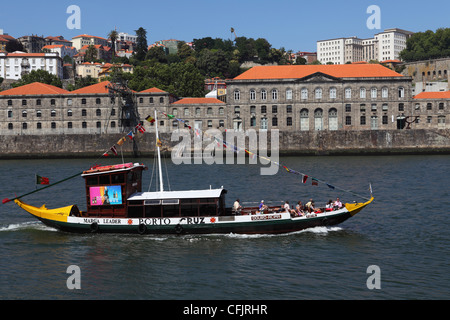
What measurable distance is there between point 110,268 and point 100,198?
20.5ft

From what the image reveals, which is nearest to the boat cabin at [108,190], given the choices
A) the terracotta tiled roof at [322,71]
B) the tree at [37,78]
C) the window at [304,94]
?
the terracotta tiled roof at [322,71]

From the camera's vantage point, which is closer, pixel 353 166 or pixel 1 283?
pixel 1 283

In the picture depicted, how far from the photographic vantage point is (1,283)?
805 inches

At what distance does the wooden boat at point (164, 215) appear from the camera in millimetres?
26953

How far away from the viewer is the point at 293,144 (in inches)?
2938

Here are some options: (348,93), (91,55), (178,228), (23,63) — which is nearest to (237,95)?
(348,93)

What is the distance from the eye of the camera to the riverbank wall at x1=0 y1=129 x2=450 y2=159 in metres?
73.3

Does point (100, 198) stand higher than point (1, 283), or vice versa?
point (100, 198)

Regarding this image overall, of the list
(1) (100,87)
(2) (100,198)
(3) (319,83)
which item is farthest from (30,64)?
Answer: (2) (100,198)

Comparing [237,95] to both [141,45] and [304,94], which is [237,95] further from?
[141,45]

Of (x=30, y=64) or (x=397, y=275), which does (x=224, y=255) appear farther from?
(x=30, y=64)

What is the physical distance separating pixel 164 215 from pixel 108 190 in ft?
10.8

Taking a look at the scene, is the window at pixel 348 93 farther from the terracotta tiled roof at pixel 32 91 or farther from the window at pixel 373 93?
the terracotta tiled roof at pixel 32 91

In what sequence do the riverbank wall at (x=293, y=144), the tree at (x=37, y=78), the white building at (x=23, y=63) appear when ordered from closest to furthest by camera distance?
the riverbank wall at (x=293, y=144)
the tree at (x=37, y=78)
the white building at (x=23, y=63)
